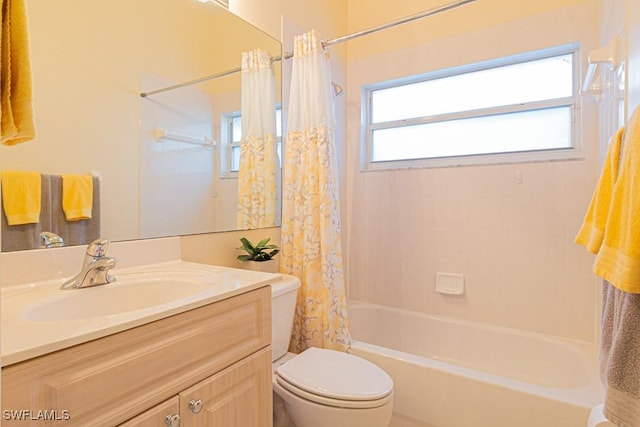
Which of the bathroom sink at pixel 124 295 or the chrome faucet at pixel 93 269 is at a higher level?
the chrome faucet at pixel 93 269

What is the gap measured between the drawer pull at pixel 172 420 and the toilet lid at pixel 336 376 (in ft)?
1.83

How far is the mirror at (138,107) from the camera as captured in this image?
3.40 feet

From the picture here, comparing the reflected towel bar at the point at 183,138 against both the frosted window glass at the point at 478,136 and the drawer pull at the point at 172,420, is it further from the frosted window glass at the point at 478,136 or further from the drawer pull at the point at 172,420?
the frosted window glass at the point at 478,136

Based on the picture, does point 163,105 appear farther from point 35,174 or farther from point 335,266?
point 335,266

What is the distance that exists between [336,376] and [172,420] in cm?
69

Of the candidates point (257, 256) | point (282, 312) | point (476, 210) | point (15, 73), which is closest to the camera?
point (15, 73)

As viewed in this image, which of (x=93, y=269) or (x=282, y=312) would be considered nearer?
(x=93, y=269)

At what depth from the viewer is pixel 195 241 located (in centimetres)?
145

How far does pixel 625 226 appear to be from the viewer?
0.66m

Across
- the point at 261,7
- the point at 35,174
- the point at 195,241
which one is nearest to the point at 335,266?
the point at 195,241

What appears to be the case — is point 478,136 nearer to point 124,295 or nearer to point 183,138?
point 183,138

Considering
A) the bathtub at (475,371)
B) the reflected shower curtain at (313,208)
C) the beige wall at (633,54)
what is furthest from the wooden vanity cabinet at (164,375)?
the beige wall at (633,54)

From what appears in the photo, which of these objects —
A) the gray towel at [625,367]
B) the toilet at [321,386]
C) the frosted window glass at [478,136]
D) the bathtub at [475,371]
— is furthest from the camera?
the frosted window glass at [478,136]

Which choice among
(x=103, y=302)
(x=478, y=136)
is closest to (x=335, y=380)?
(x=103, y=302)
